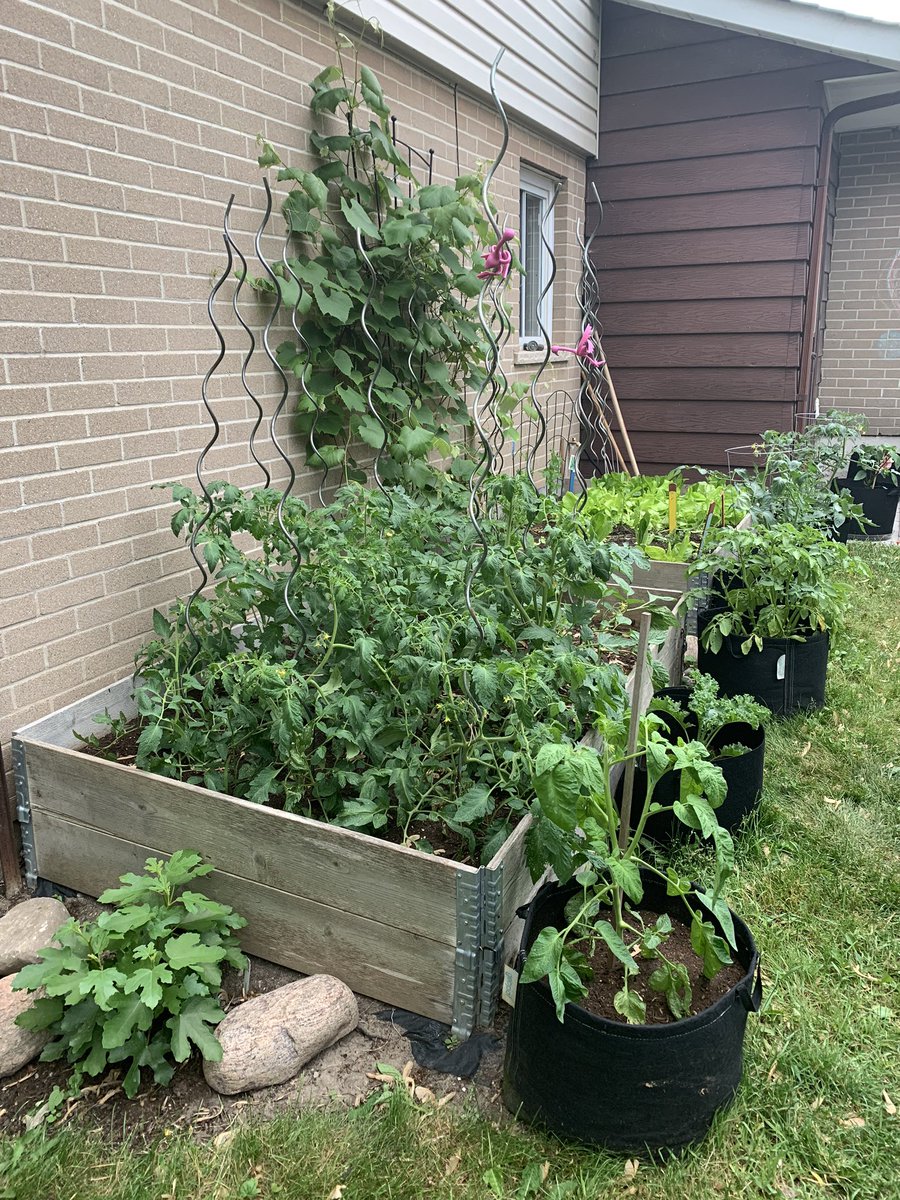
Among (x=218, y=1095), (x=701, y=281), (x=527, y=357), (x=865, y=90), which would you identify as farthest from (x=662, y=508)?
(x=865, y=90)

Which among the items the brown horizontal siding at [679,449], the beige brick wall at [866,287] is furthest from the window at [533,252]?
the beige brick wall at [866,287]

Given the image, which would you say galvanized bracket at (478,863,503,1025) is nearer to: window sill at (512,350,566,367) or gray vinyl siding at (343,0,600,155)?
gray vinyl siding at (343,0,600,155)

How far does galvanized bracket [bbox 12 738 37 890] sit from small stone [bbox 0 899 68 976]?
0.51 ft

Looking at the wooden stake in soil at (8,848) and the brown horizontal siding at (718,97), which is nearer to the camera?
the wooden stake in soil at (8,848)

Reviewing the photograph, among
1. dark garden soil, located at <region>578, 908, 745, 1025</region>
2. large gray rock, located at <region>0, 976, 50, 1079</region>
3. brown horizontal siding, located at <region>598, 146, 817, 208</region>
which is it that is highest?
brown horizontal siding, located at <region>598, 146, 817, 208</region>

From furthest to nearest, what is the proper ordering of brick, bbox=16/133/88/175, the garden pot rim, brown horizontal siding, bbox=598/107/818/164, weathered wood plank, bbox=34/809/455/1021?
brown horizontal siding, bbox=598/107/818/164 < brick, bbox=16/133/88/175 < weathered wood plank, bbox=34/809/455/1021 < the garden pot rim

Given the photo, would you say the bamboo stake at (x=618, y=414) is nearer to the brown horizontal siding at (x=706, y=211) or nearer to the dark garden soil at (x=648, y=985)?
the brown horizontal siding at (x=706, y=211)

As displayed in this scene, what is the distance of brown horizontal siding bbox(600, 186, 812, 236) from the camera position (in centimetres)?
594

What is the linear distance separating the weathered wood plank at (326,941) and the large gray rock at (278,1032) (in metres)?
0.08

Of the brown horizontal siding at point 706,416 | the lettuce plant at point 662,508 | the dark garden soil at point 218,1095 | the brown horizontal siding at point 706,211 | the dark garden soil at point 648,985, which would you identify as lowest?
the dark garden soil at point 218,1095

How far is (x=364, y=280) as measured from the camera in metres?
3.71

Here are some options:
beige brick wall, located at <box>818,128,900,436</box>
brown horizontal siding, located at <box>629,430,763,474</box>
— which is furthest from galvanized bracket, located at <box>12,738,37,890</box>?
beige brick wall, located at <box>818,128,900,436</box>

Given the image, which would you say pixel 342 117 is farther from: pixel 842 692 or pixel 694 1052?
pixel 694 1052

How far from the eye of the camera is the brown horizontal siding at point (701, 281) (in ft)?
20.0
